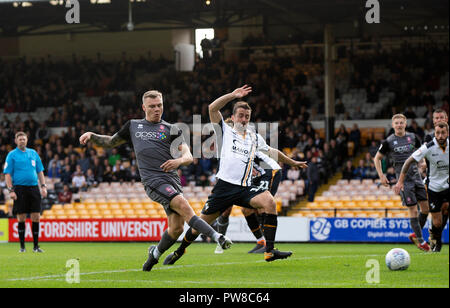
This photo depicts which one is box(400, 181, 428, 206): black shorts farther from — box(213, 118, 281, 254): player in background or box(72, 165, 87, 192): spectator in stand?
box(72, 165, 87, 192): spectator in stand

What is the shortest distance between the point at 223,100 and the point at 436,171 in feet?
14.8

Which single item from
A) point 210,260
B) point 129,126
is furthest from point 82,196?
point 129,126

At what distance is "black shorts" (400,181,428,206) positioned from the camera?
13539 mm

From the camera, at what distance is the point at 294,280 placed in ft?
27.5

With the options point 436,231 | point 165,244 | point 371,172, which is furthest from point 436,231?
point 371,172

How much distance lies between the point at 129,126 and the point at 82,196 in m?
16.8

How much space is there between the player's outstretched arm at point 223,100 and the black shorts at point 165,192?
1090 mm

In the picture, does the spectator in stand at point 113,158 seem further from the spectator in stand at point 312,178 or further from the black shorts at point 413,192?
the black shorts at point 413,192

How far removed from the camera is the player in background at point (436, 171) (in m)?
11.6

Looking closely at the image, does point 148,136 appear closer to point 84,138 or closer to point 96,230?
point 84,138

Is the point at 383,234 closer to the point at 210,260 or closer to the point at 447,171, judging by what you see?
the point at 447,171

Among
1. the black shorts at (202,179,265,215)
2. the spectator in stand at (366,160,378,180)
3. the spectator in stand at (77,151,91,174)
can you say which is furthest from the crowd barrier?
the black shorts at (202,179,265,215)

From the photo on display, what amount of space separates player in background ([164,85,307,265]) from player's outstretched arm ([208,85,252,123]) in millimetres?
85

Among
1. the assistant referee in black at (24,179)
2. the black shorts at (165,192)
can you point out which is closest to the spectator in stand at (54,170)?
the assistant referee in black at (24,179)
